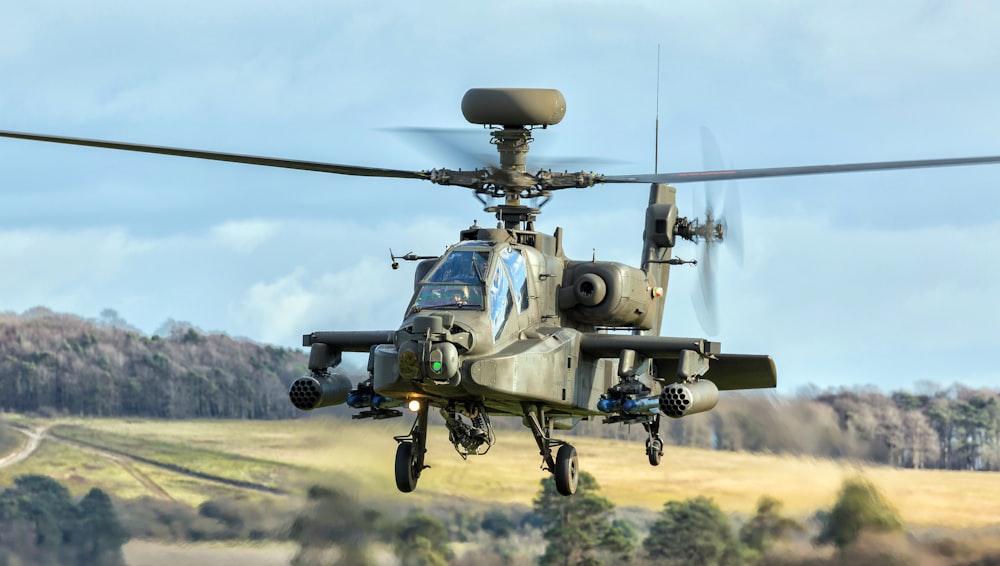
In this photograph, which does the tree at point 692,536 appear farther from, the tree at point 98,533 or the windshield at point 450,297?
the windshield at point 450,297

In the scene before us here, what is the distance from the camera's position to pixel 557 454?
24.6m

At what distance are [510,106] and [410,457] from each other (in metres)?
4.44

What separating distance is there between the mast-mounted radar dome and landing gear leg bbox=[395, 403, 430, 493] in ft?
12.4

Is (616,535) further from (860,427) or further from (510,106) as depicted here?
(510,106)

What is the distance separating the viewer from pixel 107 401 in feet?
133

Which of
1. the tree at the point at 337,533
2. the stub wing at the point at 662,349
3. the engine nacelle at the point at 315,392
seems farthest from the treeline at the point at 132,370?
the stub wing at the point at 662,349

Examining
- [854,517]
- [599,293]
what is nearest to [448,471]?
[854,517]

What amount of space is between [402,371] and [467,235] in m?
2.98

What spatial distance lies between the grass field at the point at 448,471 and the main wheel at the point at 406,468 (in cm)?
716

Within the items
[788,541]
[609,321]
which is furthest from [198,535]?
[609,321]

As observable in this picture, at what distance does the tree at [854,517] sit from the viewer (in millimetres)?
31953

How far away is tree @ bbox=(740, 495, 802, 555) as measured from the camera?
107ft

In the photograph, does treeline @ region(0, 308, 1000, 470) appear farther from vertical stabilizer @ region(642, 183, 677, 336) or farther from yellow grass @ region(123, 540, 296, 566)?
vertical stabilizer @ region(642, 183, 677, 336)

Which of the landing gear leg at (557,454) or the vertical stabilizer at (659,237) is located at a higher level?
the vertical stabilizer at (659,237)
